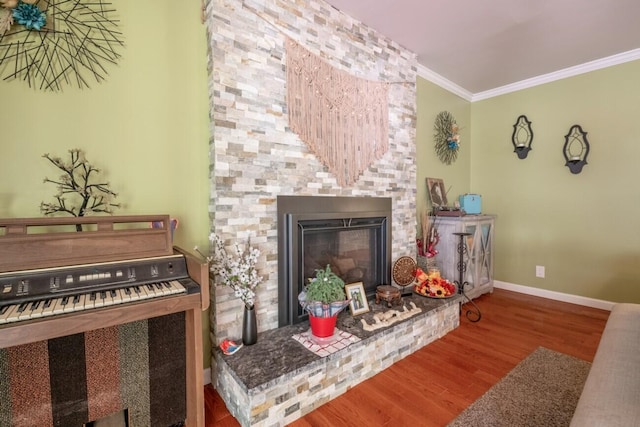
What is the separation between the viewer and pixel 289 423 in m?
1.49

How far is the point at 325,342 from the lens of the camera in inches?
69.0

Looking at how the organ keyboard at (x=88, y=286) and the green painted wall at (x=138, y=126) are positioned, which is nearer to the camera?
the organ keyboard at (x=88, y=286)

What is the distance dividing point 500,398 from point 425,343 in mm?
649

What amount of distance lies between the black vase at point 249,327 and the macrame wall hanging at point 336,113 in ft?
3.85

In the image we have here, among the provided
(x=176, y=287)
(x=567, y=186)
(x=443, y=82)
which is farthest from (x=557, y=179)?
(x=176, y=287)

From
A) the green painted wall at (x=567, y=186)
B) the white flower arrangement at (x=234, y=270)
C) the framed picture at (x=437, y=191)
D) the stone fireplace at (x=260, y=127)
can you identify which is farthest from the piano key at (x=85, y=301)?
the green painted wall at (x=567, y=186)

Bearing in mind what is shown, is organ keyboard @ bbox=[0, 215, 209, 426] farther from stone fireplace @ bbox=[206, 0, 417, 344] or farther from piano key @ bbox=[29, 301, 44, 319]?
stone fireplace @ bbox=[206, 0, 417, 344]

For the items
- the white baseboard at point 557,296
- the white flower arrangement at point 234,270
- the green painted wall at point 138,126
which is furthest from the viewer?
the white baseboard at point 557,296

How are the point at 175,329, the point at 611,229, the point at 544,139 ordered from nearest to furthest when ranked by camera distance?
1. the point at 175,329
2. the point at 611,229
3. the point at 544,139

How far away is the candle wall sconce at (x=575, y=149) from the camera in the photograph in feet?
10.3

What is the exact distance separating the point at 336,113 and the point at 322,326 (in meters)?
1.57

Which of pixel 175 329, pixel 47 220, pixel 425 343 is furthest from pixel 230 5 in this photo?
pixel 425 343

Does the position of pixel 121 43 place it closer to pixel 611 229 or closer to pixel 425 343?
pixel 425 343

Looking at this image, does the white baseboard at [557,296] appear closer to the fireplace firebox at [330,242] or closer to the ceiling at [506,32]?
the fireplace firebox at [330,242]
